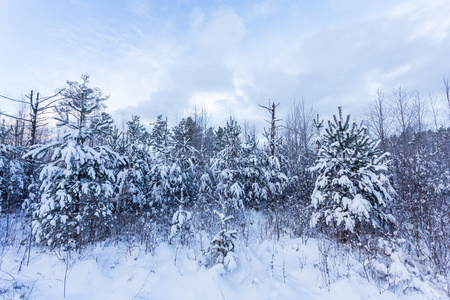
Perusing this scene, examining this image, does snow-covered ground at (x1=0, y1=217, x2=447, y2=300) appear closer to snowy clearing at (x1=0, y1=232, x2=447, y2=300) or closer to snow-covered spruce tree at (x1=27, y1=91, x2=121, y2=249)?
snowy clearing at (x1=0, y1=232, x2=447, y2=300)

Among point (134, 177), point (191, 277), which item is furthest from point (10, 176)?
point (191, 277)

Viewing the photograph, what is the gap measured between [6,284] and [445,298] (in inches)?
289

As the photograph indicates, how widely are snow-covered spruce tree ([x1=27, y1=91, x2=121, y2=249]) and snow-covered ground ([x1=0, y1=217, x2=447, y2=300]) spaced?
0.46 metres

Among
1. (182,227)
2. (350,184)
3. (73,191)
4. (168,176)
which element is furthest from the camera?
(168,176)

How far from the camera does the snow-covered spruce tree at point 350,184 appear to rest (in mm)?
5020

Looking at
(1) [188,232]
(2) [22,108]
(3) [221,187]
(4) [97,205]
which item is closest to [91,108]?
(4) [97,205]

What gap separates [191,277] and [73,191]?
3689 millimetres

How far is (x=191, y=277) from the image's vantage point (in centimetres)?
393

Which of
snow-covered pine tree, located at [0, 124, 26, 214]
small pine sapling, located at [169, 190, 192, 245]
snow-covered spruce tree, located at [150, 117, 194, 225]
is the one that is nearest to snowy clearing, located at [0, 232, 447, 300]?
small pine sapling, located at [169, 190, 192, 245]

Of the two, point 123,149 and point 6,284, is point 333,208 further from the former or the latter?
point 123,149

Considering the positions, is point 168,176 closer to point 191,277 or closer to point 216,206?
point 216,206

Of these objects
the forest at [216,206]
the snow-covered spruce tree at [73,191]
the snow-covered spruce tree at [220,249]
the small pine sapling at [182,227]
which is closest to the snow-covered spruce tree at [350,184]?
the forest at [216,206]

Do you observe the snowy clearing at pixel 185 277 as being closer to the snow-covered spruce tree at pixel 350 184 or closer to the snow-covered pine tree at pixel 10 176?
the snow-covered spruce tree at pixel 350 184

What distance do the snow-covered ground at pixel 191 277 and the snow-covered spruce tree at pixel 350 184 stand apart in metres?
0.94
